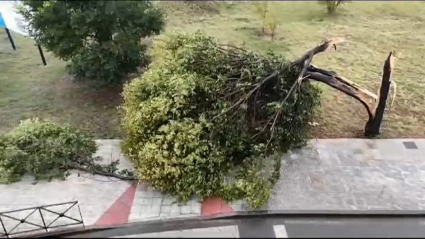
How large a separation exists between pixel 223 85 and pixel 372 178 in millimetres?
3762

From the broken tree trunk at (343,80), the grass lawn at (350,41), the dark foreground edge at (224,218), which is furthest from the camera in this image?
the grass lawn at (350,41)

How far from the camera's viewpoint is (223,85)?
10.0m

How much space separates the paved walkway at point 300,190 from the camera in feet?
28.9

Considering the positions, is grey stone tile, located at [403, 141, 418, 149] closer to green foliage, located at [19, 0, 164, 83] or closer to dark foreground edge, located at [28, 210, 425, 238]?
dark foreground edge, located at [28, 210, 425, 238]

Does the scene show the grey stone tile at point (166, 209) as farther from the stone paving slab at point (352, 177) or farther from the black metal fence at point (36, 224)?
the black metal fence at point (36, 224)

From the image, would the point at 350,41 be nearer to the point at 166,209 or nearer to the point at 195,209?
the point at 195,209

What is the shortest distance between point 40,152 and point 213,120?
3.77 meters

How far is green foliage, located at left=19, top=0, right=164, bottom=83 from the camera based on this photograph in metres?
12.0

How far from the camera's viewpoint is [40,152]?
9719mm

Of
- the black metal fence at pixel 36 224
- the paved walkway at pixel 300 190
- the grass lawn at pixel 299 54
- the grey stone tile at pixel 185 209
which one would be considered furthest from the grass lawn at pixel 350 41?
the black metal fence at pixel 36 224

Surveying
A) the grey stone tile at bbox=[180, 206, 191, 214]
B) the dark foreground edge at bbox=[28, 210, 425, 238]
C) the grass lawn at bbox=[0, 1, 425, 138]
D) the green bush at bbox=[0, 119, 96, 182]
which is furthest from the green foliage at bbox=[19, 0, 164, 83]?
the dark foreground edge at bbox=[28, 210, 425, 238]

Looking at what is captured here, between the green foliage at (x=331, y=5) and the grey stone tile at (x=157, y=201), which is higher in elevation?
the green foliage at (x=331, y=5)

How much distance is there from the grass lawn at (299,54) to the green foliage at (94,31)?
1.17 m

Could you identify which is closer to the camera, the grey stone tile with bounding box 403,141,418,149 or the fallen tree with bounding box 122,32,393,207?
the fallen tree with bounding box 122,32,393,207
